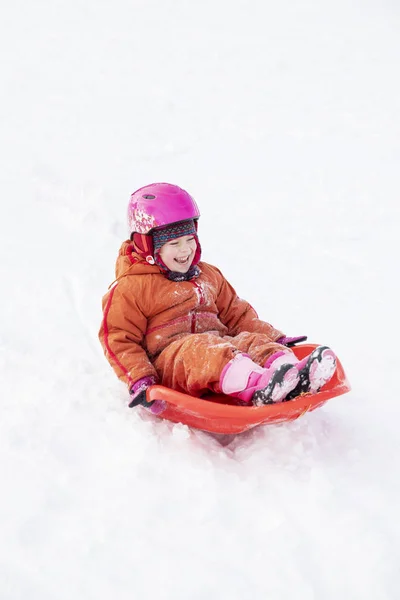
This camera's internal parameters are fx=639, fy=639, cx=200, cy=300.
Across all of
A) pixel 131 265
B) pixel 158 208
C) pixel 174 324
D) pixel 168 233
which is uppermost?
pixel 158 208

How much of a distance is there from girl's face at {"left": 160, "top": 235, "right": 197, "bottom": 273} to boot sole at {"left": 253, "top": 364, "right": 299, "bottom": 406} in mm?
804

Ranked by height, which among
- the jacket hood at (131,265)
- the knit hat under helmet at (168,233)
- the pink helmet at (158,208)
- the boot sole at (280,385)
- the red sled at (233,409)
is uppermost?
the pink helmet at (158,208)

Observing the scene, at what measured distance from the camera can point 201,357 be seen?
104 inches

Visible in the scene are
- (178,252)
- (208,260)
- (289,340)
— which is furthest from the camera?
(208,260)

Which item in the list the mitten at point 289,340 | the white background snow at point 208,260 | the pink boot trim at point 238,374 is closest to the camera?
the white background snow at point 208,260

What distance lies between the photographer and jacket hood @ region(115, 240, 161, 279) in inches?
116

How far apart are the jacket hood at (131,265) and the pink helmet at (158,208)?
111mm

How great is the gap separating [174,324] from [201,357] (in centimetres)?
38

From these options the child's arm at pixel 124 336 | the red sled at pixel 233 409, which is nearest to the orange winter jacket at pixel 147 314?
the child's arm at pixel 124 336

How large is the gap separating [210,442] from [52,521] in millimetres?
784

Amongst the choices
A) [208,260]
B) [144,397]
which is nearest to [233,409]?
[144,397]

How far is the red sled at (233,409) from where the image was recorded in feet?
7.86

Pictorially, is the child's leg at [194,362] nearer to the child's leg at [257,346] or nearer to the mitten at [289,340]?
the child's leg at [257,346]

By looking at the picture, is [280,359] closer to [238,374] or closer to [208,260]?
[238,374]
